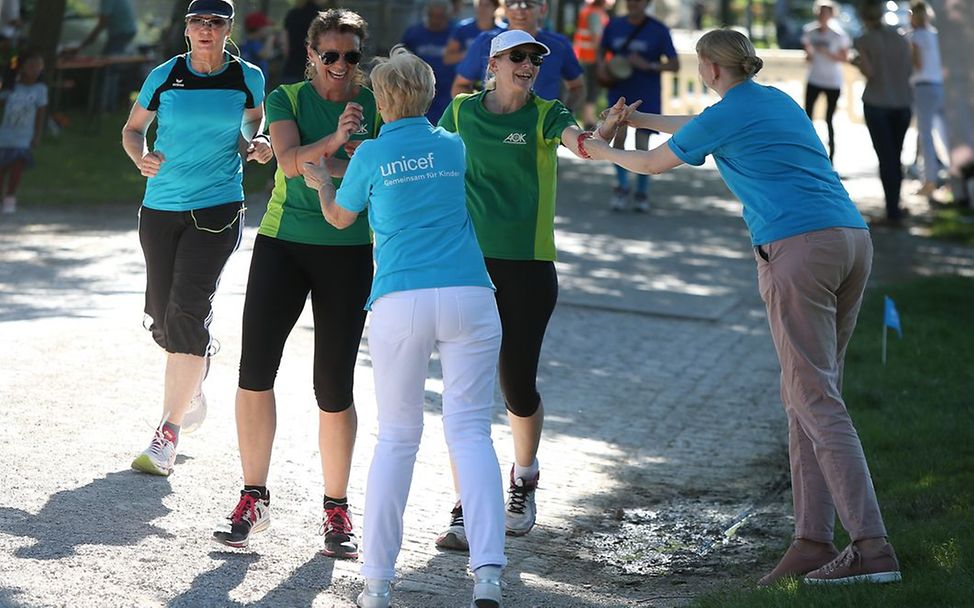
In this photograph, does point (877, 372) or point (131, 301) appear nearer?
point (877, 372)

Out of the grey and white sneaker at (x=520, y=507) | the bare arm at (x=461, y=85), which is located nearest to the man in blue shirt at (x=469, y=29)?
the bare arm at (x=461, y=85)

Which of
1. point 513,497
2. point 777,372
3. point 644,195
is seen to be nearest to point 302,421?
point 513,497

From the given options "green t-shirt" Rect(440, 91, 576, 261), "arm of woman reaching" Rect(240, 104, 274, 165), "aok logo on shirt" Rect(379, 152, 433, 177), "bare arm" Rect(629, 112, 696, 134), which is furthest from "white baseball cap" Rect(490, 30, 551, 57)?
"arm of woman reaching" Rect(240, 104, 274, 165)

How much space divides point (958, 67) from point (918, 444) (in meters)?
9.60

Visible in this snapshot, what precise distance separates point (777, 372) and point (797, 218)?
184 inches

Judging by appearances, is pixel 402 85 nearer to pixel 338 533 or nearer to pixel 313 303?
pixel 313 303

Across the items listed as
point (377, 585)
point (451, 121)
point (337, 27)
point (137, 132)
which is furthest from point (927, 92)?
point (377, 585)

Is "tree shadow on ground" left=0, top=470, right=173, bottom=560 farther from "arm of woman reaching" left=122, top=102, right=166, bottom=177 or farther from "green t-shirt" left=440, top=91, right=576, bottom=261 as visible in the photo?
"green t-shirt" left=440, top=91, right=576, bottom=261

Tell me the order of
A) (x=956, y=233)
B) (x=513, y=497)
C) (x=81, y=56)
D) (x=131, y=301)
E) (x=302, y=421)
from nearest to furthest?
(x=513, y=497) → (x=302, y=421) → (x=131, y=301) → (x=956, y=233) → (x=81, y=56)

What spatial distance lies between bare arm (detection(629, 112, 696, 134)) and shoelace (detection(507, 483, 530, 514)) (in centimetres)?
159

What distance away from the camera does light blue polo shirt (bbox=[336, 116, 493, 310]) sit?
509 cm

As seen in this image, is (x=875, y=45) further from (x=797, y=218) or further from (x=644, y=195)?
(x=797, y=218)

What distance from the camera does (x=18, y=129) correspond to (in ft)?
48.4

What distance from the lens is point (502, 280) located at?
20.1ft
